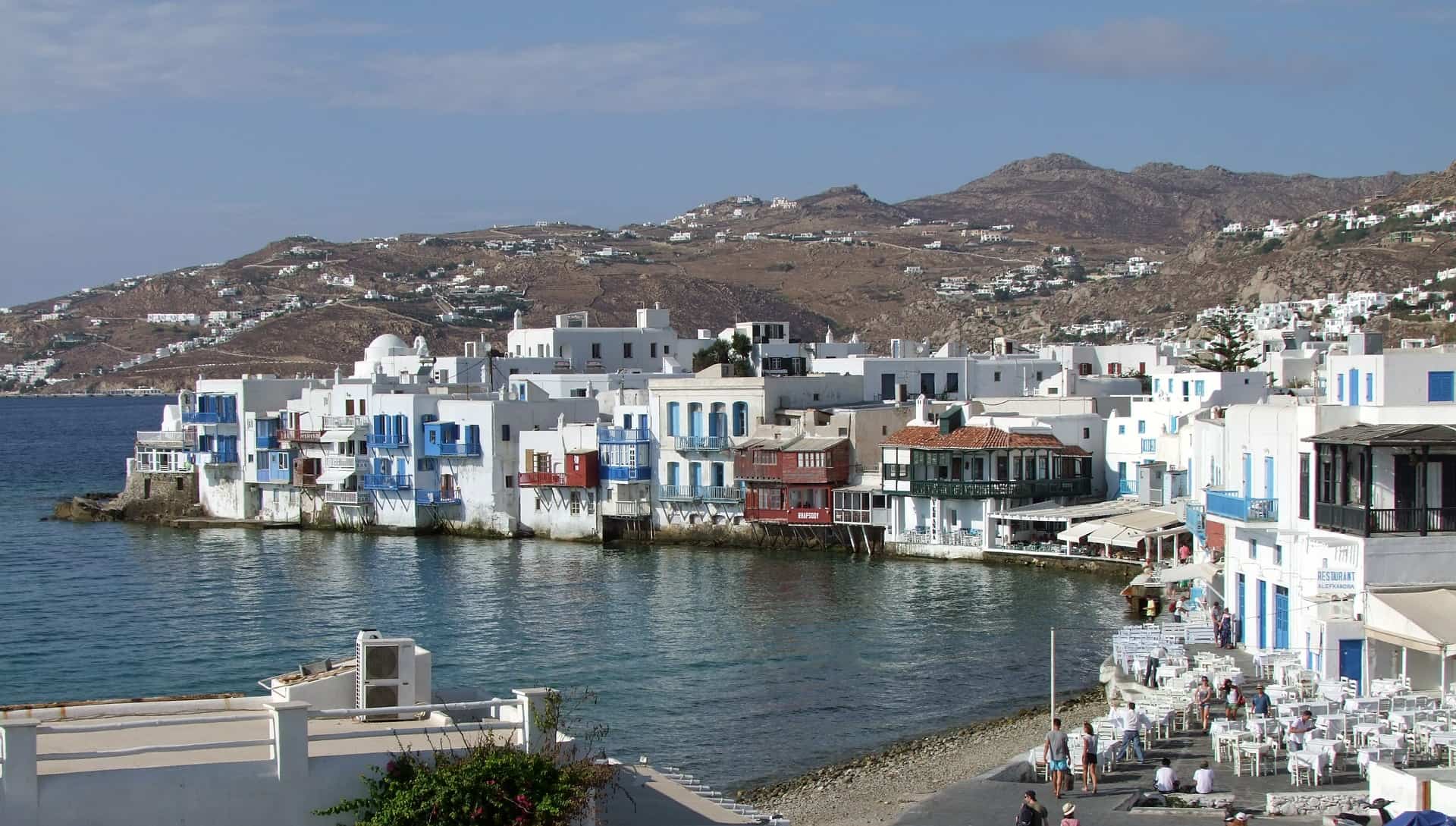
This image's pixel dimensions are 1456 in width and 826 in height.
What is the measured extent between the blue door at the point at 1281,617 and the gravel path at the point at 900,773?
9.99ft

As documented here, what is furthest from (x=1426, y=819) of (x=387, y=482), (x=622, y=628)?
(x=387, y=482)

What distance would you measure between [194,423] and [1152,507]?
130 feet

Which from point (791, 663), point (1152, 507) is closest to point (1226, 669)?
point (791, 663)

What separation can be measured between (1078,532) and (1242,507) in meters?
19.6

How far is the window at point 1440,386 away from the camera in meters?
26.5

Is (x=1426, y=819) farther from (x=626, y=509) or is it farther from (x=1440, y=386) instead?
(x=626, y=509)

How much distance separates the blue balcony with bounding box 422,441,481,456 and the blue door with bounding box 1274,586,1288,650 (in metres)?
37.7

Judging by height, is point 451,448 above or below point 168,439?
below

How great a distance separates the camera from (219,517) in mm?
68125

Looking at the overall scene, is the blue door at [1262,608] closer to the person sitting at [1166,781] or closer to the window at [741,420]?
the person sitting at [1166,781]

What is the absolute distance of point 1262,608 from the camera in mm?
28438

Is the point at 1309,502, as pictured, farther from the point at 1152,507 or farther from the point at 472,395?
the point at 472,395

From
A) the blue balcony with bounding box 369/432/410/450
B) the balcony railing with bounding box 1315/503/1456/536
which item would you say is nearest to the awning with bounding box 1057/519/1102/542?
the balcony railing with bounding box 1315/503/1456/536

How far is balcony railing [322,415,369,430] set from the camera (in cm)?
6400
